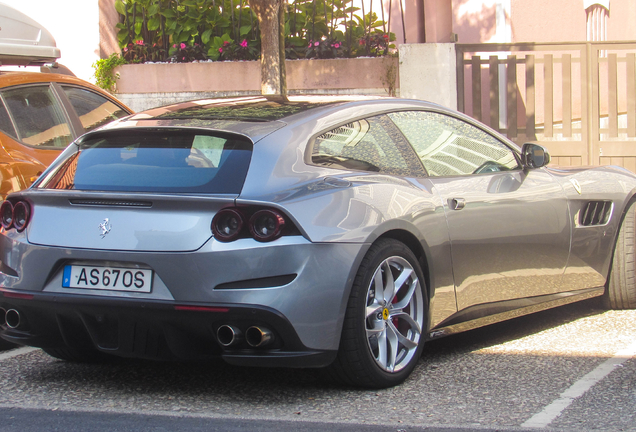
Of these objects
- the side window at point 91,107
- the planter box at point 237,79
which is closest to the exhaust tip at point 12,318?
the side window at point 91,107

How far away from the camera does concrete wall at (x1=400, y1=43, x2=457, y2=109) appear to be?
37.3 feet

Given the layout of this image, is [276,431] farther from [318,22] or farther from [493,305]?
[318,22]

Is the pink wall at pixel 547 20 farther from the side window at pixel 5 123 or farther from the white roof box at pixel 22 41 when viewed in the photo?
the side window at pixel 5 123

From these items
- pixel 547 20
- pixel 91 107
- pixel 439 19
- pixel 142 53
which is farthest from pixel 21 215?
pixel 547 20

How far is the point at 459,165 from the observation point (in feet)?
16.1

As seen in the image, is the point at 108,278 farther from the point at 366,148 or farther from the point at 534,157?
the point at 534,157

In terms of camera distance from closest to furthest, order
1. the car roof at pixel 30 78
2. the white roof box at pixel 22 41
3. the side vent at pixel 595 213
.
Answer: the side vent at pixel 595 213 < the car roof at pixel 30 78 < the white roof box at pixel 22 41

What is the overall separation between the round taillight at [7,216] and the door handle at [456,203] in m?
2.21

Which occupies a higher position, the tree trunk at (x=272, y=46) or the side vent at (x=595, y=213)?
the tree trunk at (x=272, y=46)

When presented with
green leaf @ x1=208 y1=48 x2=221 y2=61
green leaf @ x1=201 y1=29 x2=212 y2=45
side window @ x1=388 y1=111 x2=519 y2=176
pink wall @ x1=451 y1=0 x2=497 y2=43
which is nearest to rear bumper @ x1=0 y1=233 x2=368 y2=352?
side window @ x1=388 y1=111 x2=519 y2=176

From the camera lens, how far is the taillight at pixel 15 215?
4066mm

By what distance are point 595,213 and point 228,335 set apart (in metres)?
3.02

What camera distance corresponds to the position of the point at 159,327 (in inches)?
147

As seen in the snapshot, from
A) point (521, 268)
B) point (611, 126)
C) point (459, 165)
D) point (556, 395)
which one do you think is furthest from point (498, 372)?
point (611, 126)
